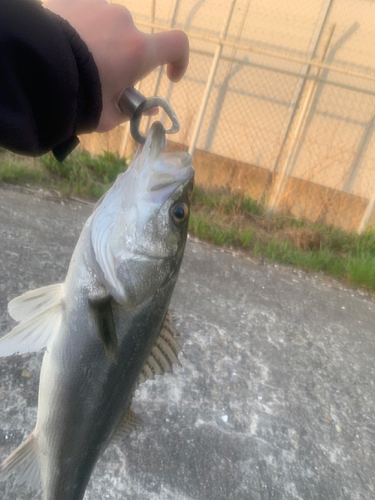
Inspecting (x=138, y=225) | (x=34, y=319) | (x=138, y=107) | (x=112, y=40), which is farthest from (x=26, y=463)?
(x=112, y=40)

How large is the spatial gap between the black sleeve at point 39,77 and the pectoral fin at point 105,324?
447 mm

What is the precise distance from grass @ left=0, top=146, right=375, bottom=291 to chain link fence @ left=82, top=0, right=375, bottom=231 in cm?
81

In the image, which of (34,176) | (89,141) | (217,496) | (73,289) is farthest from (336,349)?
(89,141)

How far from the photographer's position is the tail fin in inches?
40.3

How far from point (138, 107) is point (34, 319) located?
2.11 ft

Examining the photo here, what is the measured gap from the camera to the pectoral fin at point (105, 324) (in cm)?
97

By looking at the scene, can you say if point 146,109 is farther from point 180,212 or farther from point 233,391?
point 233,391

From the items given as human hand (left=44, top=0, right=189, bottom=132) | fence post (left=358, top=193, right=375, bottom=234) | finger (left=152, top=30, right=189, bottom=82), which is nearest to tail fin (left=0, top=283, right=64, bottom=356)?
human hand (left=44, top=0, right=189, bottom=132)

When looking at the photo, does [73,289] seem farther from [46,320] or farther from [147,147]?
[147,147]

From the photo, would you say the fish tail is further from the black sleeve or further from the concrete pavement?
the black sleeve

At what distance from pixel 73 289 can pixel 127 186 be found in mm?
318

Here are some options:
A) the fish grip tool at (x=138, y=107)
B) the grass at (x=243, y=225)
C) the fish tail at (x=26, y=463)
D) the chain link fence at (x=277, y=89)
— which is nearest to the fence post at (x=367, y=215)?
the grass at (x=243, y=225)

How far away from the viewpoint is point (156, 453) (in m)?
1.90

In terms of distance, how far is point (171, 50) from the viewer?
3.50 ft
